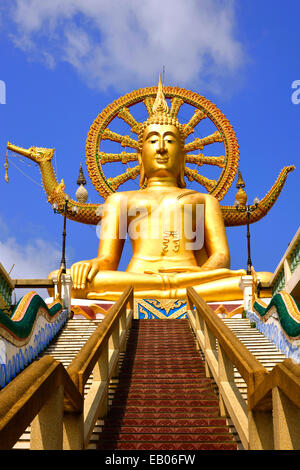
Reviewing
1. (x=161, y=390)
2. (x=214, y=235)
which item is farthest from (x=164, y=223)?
(x=161, y=390)

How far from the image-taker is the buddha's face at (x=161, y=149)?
45.6 ft

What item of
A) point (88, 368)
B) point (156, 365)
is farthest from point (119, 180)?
point (88, 368)

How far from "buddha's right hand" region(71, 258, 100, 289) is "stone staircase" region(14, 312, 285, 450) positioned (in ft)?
8.57

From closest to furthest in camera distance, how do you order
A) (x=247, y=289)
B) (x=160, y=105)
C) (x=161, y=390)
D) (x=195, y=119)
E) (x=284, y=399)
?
(x=284, y=399) < (x=161, y=390) < (x=247, y=289) < (x=160, y=105) < (x=195, y=119)

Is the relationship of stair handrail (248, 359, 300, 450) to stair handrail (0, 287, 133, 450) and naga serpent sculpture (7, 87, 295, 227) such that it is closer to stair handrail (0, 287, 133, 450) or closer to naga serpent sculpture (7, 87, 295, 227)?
stair handrail (0, 287, 133, 450)

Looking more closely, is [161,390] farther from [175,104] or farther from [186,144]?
[175,104]

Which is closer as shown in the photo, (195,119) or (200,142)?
(200,142)

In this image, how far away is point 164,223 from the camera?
13289 millimetres

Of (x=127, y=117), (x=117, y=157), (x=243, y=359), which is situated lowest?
(x=243, y=359)

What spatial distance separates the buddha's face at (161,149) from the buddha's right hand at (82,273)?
11.5ft

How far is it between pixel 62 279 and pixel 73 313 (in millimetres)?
1059

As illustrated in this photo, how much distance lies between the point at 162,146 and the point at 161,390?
30.3ft

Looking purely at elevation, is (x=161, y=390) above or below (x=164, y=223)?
below

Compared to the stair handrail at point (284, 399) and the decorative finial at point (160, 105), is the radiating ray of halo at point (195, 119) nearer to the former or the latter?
the decorative finial at point (160, 105)
